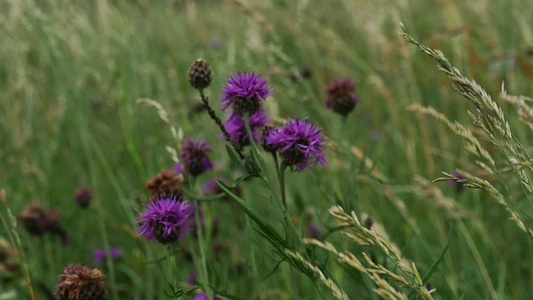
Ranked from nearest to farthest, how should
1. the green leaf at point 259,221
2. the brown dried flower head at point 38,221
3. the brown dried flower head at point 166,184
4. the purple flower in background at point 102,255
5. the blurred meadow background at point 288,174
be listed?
the green leaf at point 259,221
the brown dried flower head at point 166,184
the blurred meadow background at point 288,174
the brown dried flower head at point 38,221
the purple flower in background at point 102,255

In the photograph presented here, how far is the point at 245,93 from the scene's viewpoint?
1.14 m

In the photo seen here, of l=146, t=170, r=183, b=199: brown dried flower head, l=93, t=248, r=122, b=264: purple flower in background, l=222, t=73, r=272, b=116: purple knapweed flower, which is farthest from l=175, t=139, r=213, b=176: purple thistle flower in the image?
l=93, t=248, r=122, b=264: purple flower in background

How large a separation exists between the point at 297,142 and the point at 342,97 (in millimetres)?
649

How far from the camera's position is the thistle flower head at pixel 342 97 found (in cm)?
172

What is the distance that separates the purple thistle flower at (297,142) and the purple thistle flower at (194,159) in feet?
1.15

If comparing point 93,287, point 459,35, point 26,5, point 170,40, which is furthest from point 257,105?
point 170,40

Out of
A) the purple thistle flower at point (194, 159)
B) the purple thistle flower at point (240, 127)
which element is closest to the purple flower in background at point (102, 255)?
the purple thistle flower at point (194, 159)

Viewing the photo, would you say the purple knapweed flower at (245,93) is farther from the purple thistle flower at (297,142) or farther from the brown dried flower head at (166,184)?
the brown dried flower head at (166,184)

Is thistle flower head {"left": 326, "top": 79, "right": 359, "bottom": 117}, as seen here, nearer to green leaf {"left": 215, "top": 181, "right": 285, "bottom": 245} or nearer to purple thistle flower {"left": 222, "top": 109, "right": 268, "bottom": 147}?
purple thistle flower {"left": 222, "top": 109, "right": 268, "bottom": 147}

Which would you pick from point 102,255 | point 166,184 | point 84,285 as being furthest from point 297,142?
point 102,255

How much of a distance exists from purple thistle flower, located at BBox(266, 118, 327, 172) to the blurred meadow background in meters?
0.22

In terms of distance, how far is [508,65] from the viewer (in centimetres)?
292

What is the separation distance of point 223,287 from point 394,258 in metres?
0.49

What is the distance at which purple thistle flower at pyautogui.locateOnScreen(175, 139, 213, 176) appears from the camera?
143cm
